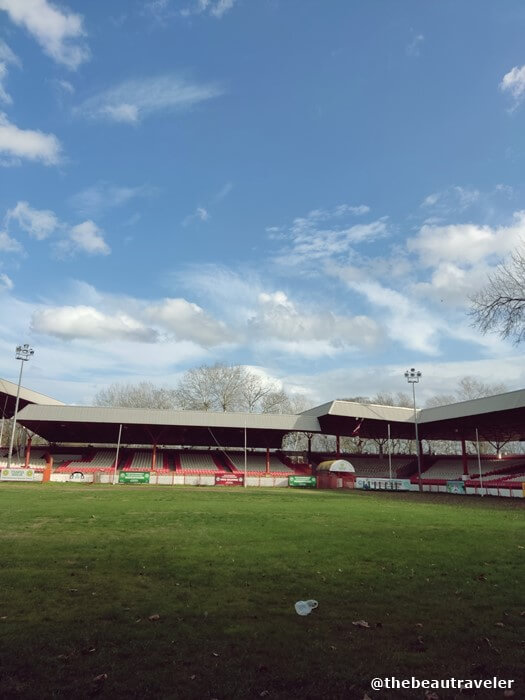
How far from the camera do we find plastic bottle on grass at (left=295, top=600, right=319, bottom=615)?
278 inches

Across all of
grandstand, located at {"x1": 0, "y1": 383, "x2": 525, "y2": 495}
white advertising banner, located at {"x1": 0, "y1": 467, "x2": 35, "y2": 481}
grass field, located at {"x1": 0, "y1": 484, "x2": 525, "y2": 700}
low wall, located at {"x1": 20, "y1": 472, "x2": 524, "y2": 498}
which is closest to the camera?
grass field, located at {"x1": 0, "y1": 484, "x2": 525, "y2": 700}

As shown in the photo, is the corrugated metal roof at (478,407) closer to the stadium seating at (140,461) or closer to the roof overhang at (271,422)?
the roof overhang at (271,422)

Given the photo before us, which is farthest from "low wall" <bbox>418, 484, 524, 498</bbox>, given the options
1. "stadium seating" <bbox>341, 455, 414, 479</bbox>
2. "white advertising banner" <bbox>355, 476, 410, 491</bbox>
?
"stadium seating" <bbox>341, 455, 414, 479</bbox>

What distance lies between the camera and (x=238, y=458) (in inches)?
2532

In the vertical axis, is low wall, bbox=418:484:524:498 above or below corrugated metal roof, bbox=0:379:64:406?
below

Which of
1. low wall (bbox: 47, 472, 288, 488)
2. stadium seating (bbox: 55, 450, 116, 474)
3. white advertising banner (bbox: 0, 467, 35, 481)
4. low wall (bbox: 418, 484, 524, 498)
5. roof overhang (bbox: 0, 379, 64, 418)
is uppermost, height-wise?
roof overhang (bbox: 0, 379, 64, 418)

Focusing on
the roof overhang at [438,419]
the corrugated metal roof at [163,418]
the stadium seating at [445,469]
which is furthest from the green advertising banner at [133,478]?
the stadium seating at [445,469]

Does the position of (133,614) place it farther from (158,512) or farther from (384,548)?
(158,512)

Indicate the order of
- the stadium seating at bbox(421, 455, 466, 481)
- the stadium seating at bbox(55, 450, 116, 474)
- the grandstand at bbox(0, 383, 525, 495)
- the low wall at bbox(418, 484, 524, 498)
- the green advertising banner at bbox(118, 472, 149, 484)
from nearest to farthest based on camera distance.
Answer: the low wall at bbox(418, 484, 524, 498)
the green advertising banner at bbox(118, 472, 149, 484)
the grandstand at bbox(0, 383, 525, 495)
the stadium seating at bbox(55, 450, 116, 474)
the stadium seating at bbox(421, 455, 466, 481)

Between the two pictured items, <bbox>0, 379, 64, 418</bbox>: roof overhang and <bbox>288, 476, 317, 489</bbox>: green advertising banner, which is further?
<bbox>0, 379, 64, 418</bbox>: roof overhang

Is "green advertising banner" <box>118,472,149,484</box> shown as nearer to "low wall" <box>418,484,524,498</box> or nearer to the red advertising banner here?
the red advertising banner

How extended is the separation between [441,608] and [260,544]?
18.8 ft

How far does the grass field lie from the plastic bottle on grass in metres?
0.12

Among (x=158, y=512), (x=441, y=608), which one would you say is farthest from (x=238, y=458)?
(x=441, y=608)
